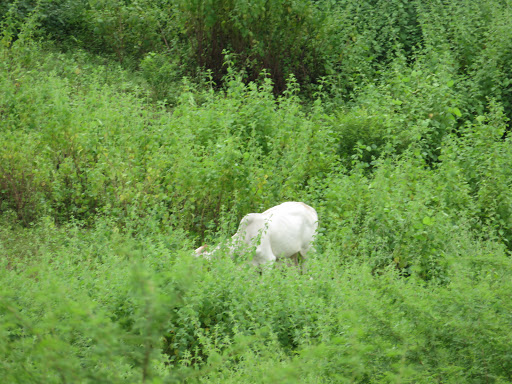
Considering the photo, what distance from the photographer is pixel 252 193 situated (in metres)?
7.14

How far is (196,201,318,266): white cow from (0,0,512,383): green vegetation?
229 mm

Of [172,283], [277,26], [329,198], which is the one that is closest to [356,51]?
[277,26]

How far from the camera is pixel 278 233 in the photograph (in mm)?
6332

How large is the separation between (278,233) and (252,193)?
0.94 m

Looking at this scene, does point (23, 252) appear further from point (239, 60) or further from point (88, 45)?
point (88, 45)

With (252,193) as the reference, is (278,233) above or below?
below

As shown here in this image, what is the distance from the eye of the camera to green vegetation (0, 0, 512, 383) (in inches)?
152

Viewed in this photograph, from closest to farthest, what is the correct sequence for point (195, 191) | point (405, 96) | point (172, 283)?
point (172, 283) < point (195, 191) < point (405, 96)

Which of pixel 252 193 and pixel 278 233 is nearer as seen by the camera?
pixel 278 233

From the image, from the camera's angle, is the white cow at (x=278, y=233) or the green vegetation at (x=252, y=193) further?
the white cow at (x=278, y=233)

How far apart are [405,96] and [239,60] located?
3.15m

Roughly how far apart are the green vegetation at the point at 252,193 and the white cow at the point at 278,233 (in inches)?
9.0

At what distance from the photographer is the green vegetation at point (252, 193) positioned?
3.86 meters

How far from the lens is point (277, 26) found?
37.2 feet
